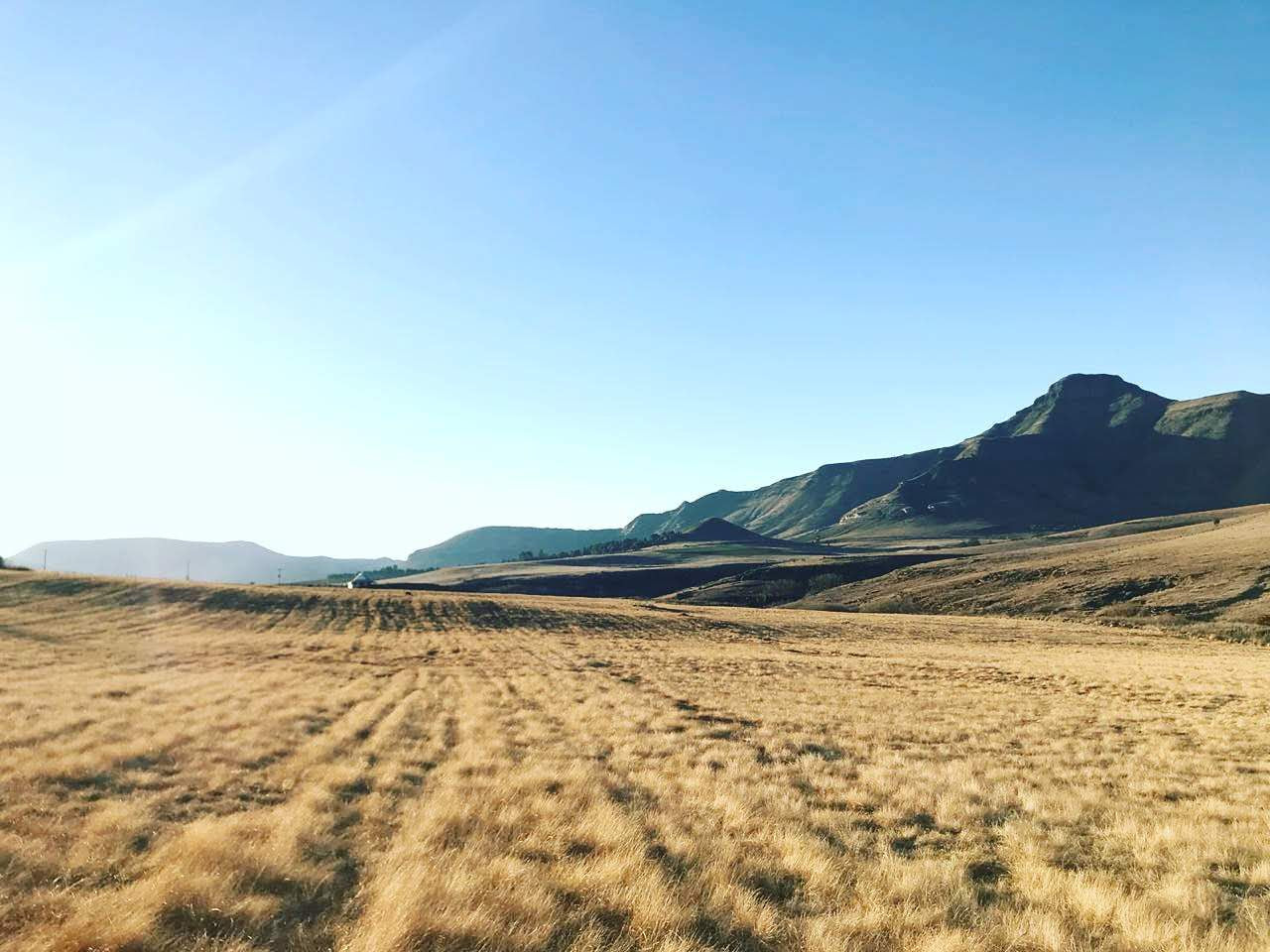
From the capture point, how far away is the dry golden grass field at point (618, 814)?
5840 millimetres

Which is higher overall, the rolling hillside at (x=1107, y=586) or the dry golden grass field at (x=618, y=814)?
the dry golden grass field at (x=618, y=814)

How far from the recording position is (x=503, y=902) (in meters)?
6.02

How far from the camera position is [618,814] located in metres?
9.02

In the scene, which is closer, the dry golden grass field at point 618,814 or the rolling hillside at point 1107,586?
the dry golden grass field at point 618,814

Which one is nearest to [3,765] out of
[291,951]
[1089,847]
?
[291,951]

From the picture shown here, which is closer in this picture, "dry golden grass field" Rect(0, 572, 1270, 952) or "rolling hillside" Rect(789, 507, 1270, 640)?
"dry golden grass field" Rect(0, 572, 1270, 952)

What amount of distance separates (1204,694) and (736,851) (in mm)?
23985

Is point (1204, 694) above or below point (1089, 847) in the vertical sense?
below

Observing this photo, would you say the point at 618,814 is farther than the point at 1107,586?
No

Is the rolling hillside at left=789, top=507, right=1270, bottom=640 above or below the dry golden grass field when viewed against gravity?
below

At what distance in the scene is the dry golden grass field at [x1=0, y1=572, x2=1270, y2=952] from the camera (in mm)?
5840

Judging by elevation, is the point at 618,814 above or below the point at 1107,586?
above

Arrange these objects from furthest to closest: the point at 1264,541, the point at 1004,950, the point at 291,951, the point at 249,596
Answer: the point at 1264,541, the point at 249,596, the point at 1004,950, the point at 291,951

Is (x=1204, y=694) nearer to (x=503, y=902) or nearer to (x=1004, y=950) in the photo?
(x=1004, y=950)
